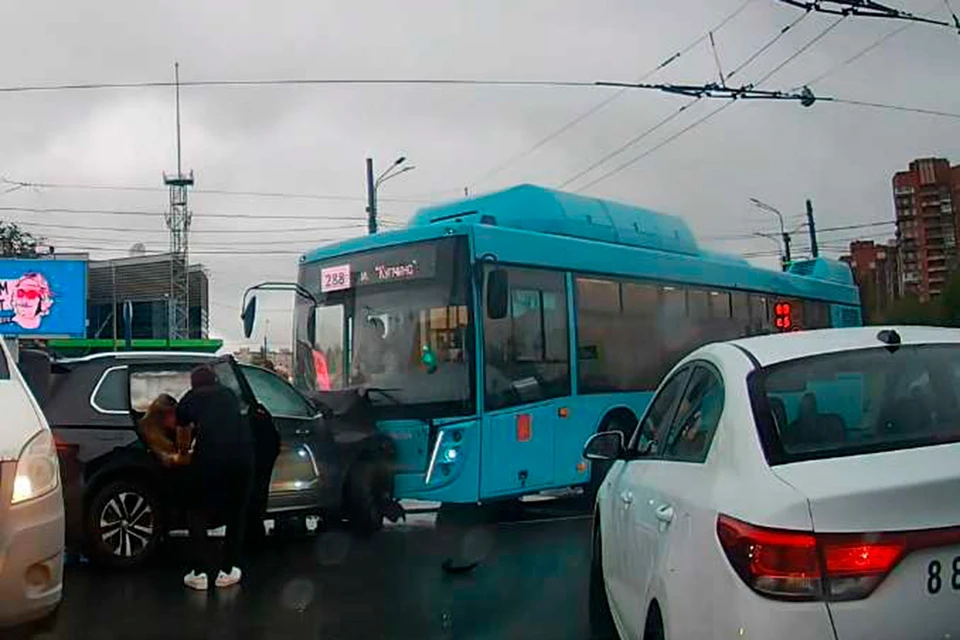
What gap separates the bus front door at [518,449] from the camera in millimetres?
11969

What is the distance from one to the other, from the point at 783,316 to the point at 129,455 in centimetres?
1096

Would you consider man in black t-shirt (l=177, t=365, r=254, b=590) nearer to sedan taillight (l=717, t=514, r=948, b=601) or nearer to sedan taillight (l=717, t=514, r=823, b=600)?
sedan taillight (l=717, t=514, r=823, b=600)

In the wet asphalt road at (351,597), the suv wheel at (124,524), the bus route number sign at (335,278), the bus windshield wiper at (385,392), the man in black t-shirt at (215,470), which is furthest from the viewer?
the bus route number sign at (335,278)

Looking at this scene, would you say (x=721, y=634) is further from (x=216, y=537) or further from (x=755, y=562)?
(x=216, y=537)

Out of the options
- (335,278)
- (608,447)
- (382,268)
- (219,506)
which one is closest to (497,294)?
(382,268)

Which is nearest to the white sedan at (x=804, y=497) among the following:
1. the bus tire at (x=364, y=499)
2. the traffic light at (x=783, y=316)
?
the bus tire at (x=364, y=499)

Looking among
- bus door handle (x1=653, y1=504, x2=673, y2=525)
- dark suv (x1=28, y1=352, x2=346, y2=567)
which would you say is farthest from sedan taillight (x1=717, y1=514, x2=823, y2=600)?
dark suv (x1=28, y1=352, x2=346, y2=567)

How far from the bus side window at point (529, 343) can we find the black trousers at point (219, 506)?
11.8 ft

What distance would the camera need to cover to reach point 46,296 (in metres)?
39.4

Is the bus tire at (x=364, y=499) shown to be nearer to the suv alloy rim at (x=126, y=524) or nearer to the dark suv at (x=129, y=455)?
the dark suv at (x=129, y=455)

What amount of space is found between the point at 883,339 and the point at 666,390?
4.66 feet

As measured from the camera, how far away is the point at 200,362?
1073cm

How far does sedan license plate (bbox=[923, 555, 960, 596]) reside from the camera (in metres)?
3.52

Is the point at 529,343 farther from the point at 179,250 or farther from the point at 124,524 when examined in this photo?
the point at 179,250
